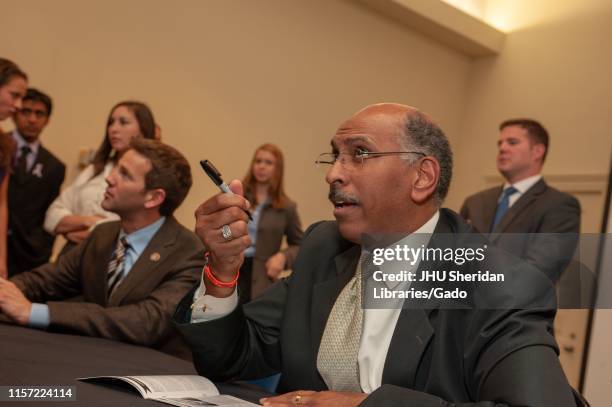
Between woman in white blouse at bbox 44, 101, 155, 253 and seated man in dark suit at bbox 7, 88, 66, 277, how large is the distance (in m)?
0.47

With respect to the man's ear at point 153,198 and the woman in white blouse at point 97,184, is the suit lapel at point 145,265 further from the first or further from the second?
the woman in white blouse at point 97,184

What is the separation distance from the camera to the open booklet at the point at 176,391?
1150 mm

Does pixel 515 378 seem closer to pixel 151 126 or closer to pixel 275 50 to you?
pixel 151 126

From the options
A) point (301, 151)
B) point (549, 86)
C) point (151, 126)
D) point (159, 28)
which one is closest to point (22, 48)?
point (159, 28)

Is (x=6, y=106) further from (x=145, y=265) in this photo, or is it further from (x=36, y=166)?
(x=145, y=265)

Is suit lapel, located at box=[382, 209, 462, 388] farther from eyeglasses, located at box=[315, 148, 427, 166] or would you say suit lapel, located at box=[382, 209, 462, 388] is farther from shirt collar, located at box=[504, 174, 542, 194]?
shirt collar, located at box=[504, 174, 542, 194]

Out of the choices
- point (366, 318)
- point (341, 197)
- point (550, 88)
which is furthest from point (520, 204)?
point (550, 88)

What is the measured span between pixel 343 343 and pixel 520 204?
8.43ft

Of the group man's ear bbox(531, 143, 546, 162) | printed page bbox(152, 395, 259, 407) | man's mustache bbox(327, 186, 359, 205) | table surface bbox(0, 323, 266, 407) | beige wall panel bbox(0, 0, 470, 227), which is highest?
beige wall panel bbox(0, 0, 470, 227)

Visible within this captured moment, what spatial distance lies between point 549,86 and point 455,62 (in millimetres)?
1019

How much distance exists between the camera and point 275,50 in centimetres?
578

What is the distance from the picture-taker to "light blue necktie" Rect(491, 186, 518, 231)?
3.86 m

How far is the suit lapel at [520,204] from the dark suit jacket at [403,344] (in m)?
2.21

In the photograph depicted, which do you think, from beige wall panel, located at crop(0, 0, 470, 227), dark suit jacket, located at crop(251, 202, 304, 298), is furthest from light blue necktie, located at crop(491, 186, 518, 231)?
beige wall panel, located at crop(0, 0, 470, 227)
